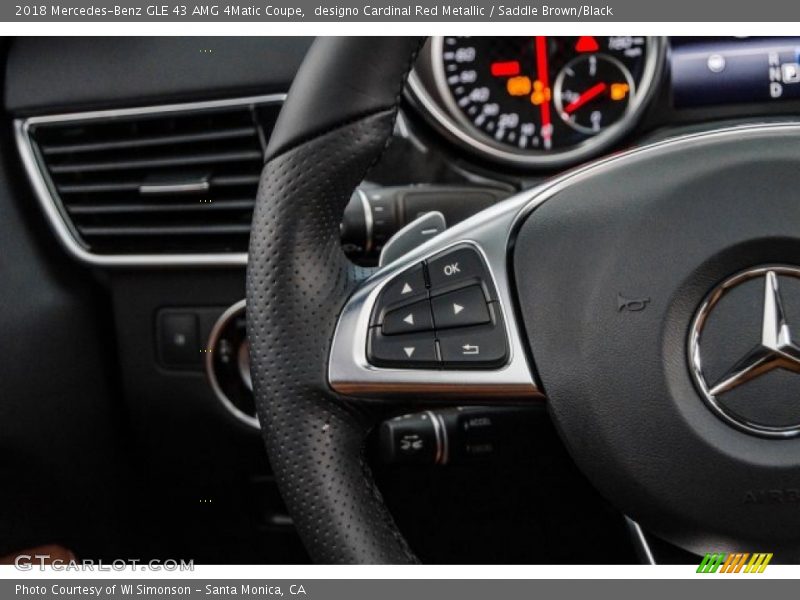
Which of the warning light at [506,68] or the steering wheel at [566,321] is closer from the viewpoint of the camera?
the steering wheel at [566,321]

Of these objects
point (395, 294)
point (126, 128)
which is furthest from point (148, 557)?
point (395, 294)

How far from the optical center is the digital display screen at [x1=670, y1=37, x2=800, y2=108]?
118 centimetres

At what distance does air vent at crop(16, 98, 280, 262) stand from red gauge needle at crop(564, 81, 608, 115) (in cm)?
34

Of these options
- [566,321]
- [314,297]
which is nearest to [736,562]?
[566,321]

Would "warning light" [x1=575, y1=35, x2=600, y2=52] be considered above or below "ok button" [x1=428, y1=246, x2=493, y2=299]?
above

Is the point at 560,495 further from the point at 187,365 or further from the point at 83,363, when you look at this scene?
the point at 83,363

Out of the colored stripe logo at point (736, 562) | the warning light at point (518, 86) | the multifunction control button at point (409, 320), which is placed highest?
the warning light at point (518, 86)

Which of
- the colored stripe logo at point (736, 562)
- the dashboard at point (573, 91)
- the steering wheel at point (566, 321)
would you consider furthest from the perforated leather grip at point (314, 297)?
the dashboard at point (573, 91)

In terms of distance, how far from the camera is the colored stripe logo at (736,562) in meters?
0.80

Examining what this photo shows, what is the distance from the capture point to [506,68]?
123 centimetres

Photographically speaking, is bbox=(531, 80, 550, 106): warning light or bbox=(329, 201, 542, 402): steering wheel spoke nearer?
bbox=(329, 201, 542, 402): steering wheel spoke

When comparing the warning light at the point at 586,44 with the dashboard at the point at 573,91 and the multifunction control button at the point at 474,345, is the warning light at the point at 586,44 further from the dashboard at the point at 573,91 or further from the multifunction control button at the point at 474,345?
the multifunction control button at the point at 474,345

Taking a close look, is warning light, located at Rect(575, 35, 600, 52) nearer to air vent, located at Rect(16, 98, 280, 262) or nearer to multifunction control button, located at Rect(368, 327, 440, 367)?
air vent, located at Rect(16, 98, 280, 262)

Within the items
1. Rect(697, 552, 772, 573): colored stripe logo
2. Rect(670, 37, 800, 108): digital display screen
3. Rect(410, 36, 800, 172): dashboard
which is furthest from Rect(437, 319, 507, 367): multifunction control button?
Rect(670, 37, 800, 108): digital display screen
